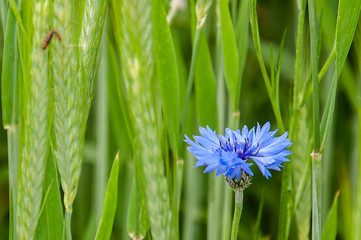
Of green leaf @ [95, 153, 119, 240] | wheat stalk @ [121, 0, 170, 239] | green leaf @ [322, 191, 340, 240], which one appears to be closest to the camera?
wheat stalk @ [121, 0, 170, 239]

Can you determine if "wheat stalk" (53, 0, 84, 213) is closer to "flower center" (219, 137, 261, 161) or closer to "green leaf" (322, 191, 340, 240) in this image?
"flower center" (219, 137, 261, 161)

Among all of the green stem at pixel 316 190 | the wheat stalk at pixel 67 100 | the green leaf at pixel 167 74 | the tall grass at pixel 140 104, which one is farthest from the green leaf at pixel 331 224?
the wheat stalk at pixel 67 100

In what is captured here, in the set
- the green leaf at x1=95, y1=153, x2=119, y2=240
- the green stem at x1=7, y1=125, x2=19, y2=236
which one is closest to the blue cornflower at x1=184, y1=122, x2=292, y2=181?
the green leaf at x1=95, y1=153, x2=119, y2=240

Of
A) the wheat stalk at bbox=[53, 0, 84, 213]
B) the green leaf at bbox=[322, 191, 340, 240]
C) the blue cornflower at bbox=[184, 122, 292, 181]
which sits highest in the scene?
the wheat stalk at bbox=[53, 0, 84, 213]

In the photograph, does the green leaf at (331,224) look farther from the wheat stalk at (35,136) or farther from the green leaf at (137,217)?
the wheat stalk at (35,136)

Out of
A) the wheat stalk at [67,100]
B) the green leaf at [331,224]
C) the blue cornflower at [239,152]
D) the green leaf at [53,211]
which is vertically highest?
the wheat stalk at [67,100]

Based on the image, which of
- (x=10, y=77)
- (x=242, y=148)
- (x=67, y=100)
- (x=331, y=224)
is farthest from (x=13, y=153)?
(x=331, y=224)
